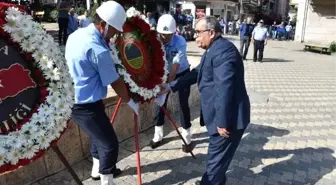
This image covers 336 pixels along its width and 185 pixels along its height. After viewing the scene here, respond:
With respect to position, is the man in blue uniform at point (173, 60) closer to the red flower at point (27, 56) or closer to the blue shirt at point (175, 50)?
the blue shirt at point (175, 50)

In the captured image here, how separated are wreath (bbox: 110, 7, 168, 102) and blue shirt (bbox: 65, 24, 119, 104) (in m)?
0.33

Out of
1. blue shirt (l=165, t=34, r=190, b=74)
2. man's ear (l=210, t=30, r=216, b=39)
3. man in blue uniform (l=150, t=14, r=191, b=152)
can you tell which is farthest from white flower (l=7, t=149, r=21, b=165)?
blue shirt (l=165, t=34, r=190, b=74)

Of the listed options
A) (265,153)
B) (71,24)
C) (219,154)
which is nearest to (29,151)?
(219,154)

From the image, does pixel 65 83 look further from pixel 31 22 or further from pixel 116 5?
pixel 116 5

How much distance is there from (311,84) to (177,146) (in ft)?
22.3

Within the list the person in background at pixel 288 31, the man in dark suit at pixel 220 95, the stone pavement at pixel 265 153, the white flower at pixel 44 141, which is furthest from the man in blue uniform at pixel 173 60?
the person in background at pixel 288 31

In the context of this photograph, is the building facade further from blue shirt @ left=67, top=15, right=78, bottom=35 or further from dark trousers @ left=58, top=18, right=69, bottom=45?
dark trousers @ left=58, top=18, right=69, bottom=45

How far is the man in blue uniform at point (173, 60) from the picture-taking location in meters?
3.93

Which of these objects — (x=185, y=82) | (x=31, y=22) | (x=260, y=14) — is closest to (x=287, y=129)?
(x=185, y=82)

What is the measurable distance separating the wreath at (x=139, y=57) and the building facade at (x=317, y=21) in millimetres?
24884

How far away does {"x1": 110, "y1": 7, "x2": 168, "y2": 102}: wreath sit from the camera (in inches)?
127

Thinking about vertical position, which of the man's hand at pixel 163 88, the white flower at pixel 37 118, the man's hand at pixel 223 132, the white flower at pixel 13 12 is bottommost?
the man's hand at pixel 223 132

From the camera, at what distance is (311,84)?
983 centimetres

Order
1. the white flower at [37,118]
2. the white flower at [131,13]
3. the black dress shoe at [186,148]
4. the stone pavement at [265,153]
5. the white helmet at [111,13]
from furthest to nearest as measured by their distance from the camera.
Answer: the black dress shoe at [186,148] < the stone pavement at [265,153] < the white flower at [131,13] < the white helmet at [111,13] < the white flower at [37,118]
